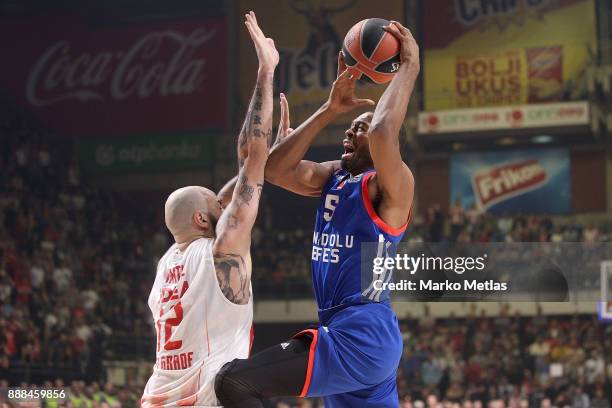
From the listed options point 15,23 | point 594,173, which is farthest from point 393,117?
point 15,23

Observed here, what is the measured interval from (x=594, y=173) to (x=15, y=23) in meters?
17.7

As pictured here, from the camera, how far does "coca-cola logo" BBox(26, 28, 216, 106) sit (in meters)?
27.8

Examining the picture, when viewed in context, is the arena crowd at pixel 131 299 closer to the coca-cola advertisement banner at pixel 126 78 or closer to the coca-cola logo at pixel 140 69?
the coca-cola advertisement banner at pixel 126 78

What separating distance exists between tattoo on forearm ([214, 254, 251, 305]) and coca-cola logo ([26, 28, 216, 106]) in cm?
2382

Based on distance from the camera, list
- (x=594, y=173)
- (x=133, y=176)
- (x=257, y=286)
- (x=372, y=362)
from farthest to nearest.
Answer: (x=133, y=176) < (x=594, y=173) < (x=257, y=286) < (x=372, y=362)

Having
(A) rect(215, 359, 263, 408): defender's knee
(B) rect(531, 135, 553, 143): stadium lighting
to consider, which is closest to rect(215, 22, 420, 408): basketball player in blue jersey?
(A) rect(215, 359, 263, 408): defender's knee

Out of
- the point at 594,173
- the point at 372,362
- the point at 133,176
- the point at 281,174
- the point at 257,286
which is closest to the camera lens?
the point at 372,362

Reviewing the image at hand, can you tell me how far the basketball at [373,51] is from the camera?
16.5 ft

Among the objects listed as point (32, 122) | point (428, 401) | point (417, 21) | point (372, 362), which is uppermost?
point (417, 21)

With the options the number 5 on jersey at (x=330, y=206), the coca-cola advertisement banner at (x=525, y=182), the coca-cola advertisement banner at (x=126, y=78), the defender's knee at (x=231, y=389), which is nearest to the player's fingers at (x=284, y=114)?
the number 5 on jersey at (x=330, y=206)

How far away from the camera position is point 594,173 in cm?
2539

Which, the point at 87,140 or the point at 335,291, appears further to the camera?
the point at 87,140

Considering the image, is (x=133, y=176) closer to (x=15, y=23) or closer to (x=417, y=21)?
(x=15, y=23)

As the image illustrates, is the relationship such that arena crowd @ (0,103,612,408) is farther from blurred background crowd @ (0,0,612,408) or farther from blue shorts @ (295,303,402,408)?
blue shorts @ (295,303,402,408)
